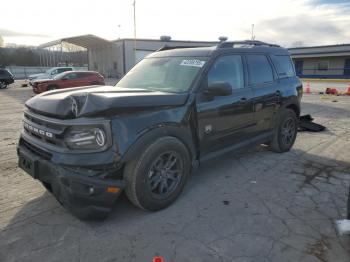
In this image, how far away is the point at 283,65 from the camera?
5.64 metres

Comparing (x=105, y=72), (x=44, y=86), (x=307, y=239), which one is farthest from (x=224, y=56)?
(x=105, y=72)

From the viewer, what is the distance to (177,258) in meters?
2.70

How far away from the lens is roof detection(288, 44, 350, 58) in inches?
1310

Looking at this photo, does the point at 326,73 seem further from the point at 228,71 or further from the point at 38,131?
the point at 38,131

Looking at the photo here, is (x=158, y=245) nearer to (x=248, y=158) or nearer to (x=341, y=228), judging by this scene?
(x=341, y=228)

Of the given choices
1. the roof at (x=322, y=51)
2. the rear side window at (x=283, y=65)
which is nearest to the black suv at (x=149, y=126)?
the rear side window at (x=283, y=65)

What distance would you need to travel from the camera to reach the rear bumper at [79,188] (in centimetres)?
282

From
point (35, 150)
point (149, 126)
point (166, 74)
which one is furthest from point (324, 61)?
point (35, 150)

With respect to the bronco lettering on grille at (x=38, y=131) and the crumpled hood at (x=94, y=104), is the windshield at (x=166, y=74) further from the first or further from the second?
the bronco lettering on grille at (x=38, y=131)

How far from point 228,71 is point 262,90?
0.88 metres

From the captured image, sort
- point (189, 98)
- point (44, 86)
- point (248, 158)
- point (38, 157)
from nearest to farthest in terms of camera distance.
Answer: point (38, 157)
point (189, 98)
point (248, 158)
point (44, 86)

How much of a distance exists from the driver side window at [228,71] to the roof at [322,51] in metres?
34.5

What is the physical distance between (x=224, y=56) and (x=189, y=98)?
1.02m

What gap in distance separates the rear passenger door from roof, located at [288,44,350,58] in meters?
33.6
